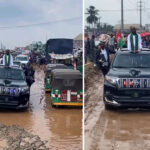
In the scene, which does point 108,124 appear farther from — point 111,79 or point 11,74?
point 11,74

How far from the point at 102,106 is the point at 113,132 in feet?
4.19

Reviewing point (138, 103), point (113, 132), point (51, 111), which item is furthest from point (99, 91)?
point (51, 111)

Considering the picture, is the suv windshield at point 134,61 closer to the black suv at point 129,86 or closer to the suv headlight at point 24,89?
the black suv at point 129,86

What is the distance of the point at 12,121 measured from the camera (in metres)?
9.16

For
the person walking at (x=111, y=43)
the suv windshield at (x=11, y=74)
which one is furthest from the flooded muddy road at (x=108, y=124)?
the suv windshield at (x=11, y=74)

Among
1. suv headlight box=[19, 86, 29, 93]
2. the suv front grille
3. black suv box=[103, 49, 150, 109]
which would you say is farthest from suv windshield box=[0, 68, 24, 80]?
the suv front grille

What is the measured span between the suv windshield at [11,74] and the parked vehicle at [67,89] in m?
1.11

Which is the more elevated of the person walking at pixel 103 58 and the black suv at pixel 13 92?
the person walking at pixel 103 58

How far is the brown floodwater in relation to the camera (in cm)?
695

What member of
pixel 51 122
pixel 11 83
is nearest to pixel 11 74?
pixel 11 83

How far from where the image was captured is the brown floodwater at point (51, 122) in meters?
6.95

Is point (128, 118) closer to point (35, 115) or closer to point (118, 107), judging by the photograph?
point (118, 107)

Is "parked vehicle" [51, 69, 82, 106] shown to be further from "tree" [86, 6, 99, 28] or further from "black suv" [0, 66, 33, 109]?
"tree" [86, 6, 99, 28]

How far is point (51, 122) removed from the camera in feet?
29.5
